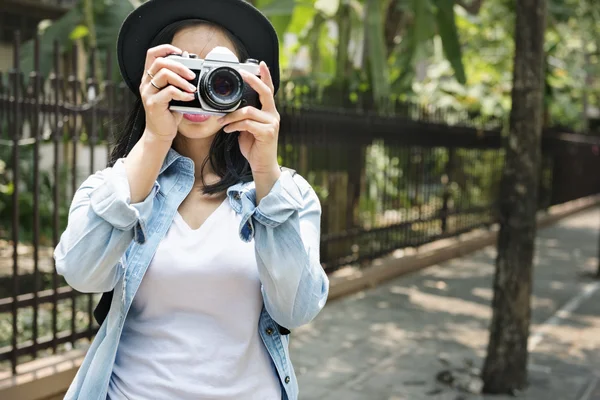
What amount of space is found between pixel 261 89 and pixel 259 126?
82 mm

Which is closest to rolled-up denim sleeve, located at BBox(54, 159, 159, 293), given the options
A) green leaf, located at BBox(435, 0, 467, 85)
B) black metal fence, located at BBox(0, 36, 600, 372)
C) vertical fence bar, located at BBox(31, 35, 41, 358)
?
black metal fence, located at BBox(0, 36, 600, 372)

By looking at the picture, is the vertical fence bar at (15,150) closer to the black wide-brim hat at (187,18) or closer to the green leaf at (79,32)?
the black wide-brim hat at (187,18)

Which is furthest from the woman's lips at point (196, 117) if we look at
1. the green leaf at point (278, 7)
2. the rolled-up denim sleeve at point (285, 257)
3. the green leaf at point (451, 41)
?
the green leaf at point (451, 41)

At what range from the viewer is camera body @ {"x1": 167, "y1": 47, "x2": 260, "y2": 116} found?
163 cm

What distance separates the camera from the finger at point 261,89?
1666 millimetres

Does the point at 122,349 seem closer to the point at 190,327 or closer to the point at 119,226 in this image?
the point at 190,327

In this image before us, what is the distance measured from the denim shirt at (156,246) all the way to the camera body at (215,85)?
22 centimetres

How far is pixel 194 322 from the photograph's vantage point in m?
1.76

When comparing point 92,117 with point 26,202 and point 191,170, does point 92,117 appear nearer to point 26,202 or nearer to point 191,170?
point 191,170

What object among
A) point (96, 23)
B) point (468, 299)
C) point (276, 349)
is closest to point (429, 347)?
point (468, 299)

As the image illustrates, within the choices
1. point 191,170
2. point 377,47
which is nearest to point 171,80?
point 191,170

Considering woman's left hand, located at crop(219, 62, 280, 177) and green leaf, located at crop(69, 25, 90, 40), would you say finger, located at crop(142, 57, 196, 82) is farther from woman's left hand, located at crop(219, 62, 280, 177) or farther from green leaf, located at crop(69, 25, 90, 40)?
green leaf, located at crop(69, 25, 90, 40)

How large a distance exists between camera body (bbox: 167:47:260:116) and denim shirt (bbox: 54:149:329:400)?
0.71ft

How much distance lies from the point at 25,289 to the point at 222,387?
A: 5.35 meters
